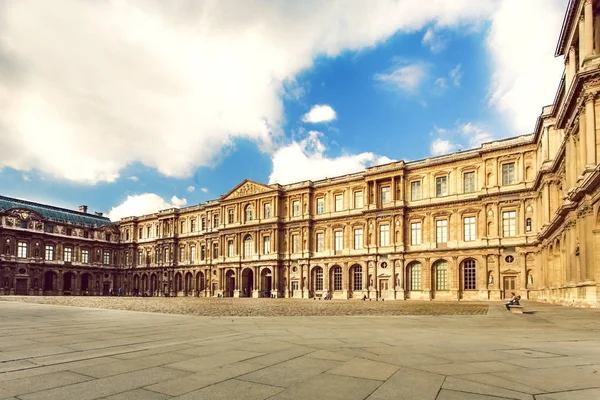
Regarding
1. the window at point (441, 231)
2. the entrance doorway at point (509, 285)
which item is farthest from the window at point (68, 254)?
the entrance doorway at point (509, 285)

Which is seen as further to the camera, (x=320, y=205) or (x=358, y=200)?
(x=320, y=205)

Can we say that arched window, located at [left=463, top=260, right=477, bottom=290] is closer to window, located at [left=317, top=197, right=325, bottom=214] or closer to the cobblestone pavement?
the cobblestone pavement

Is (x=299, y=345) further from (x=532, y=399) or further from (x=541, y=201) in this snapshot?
(x=541, y=201)

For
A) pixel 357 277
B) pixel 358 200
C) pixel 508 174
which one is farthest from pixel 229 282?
pixel 508 174

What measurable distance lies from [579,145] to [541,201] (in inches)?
621

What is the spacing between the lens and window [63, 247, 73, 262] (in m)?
74.3

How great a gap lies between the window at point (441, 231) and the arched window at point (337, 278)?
12.7 m

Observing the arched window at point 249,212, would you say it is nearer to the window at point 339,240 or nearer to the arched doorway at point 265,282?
the arched doorway at point 265,282

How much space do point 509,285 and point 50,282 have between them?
67292mm

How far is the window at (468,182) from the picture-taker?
4569cm

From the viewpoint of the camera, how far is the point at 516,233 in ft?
138

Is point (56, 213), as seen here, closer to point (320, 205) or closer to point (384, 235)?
point (320, 205)

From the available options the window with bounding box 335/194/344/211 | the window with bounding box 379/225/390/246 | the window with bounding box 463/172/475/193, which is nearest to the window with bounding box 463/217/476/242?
the window with bounding box 463/172/475/193

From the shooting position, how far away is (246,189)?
6338 cm
